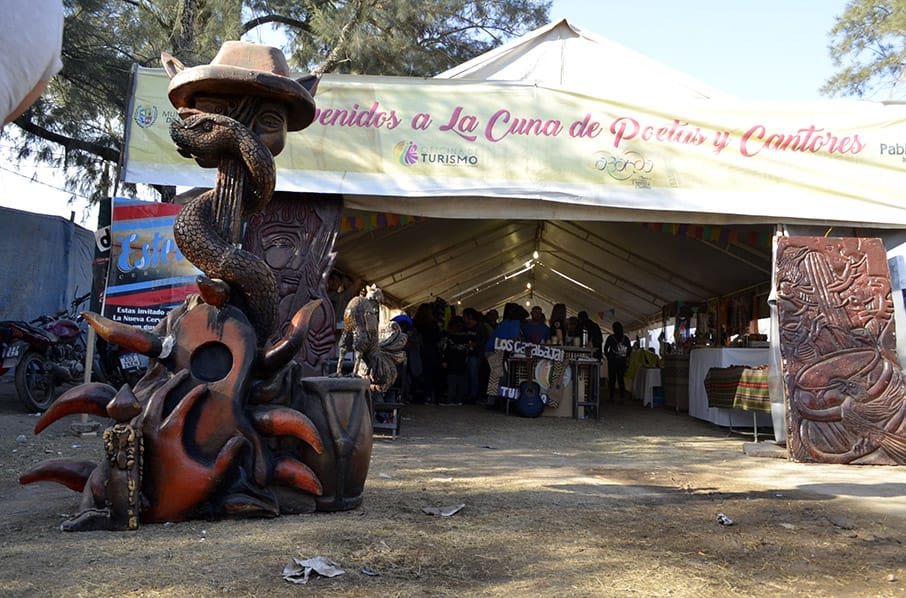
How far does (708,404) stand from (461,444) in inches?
151

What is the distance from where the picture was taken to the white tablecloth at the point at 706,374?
8820 millimetres

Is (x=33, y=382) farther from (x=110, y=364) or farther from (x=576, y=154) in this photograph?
(x=576, y=154)

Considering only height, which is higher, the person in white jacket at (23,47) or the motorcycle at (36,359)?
the person in white jacket at (23,47)

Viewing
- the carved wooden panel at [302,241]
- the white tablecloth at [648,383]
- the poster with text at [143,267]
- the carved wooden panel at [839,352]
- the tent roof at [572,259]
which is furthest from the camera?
the white tablecloth at [648,383]

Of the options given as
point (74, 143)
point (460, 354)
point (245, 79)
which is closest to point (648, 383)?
point (460, 354)

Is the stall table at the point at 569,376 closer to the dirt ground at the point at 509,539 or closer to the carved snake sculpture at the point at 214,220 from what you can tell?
the dirt ground at the point at 509,539

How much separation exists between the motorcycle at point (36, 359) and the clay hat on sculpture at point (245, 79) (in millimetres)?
4811

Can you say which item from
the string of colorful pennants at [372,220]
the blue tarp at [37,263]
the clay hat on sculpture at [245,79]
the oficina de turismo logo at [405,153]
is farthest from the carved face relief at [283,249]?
the blue tarp at [37,263]

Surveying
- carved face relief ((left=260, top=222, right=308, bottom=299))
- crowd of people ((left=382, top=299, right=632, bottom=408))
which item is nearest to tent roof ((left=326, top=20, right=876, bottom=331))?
carved face relief ((left=260, top=222, right=308, bottom=299))

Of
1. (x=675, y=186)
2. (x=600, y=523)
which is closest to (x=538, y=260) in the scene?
(x=675, y=186)

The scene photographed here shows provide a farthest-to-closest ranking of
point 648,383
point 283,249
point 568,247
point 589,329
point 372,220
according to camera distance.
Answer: point 568,247
point 648,383
point 589,329
point 372,220
point 283,249

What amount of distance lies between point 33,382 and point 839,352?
7.91 meters

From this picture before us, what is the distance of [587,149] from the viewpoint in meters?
7.01

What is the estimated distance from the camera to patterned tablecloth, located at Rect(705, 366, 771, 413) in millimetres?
7564
